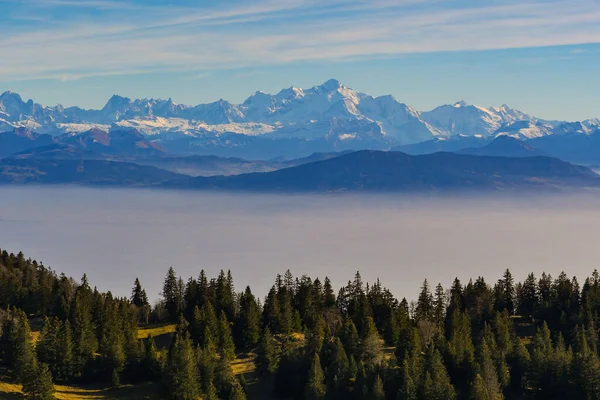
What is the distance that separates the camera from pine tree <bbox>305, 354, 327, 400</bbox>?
102 metres

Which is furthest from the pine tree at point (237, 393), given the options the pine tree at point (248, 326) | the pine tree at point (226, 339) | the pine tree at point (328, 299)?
the pine tree at point (328, 299)

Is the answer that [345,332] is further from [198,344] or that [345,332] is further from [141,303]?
[141,303]

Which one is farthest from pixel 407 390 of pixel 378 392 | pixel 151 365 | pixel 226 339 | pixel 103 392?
pixel 103 392

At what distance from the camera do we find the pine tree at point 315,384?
10200cm

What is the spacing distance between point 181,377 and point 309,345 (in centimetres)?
2011

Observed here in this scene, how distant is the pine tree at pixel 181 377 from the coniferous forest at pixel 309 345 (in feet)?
0.49

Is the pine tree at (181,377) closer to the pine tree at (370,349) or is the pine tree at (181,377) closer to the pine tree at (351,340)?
the pine tree at (351,340)

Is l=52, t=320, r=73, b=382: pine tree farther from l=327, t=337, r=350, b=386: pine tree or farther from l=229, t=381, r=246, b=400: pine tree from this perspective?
l=327, t=337, r=350, b=386: pine tree

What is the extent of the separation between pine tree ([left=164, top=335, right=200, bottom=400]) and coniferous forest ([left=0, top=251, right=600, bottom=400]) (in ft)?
0.49

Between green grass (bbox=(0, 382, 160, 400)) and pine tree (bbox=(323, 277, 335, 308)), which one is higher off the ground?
pine tree (bbox=(323, 277, 335, 308))

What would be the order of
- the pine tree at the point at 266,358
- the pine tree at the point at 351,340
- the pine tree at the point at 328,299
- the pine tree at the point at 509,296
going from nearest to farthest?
the pine tree at the point at 351,340 < the pine tree at the point at 266,358 < the pine tree at the point at 328,299 < the pine tree at the point at 509,296

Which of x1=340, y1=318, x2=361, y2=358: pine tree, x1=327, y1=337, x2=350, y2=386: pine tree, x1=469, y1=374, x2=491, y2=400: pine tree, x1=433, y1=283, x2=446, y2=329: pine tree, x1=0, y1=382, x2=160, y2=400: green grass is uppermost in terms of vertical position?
x1=433, y1=283, x2=446, y2=329: pine tree

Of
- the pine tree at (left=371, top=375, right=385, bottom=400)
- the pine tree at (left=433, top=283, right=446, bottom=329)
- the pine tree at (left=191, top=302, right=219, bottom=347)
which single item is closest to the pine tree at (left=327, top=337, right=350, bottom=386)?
the pine tree at (left=371, top=375, right=385, bottom=400)

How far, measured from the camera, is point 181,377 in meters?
99.9
